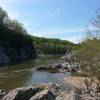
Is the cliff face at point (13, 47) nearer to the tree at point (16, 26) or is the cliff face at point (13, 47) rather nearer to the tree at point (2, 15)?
the tree at point (16, 26)

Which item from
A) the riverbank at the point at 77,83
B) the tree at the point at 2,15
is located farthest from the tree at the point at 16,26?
the riverbank at the point at 77,83

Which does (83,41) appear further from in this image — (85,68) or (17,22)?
(17,22)

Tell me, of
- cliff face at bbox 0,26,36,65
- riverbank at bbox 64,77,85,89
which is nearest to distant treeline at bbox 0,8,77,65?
cliff face at bbox 0,26,36,65

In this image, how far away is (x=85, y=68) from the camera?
42125 millimetres

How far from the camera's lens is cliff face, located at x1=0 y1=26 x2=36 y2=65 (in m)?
115

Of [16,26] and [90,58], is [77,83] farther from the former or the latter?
[16,26]

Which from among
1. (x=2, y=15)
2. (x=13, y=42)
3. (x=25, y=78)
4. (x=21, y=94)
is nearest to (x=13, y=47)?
(x=13, y=42)

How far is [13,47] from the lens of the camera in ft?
416

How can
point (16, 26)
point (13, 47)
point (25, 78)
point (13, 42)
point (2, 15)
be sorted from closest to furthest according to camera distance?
point (25, 78) → point (13, 47) → point (13, 42) → point (2, 15) → point (16, 26)

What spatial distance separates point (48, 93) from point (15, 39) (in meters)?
112

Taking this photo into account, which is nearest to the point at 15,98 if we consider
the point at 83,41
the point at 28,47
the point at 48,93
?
the point at 48,93

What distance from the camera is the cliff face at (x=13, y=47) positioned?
11497cm

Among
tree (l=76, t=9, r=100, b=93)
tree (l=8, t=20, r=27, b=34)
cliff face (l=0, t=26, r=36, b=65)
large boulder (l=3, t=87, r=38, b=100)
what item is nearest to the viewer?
large boulder (l=3, t=87, r=38, b=100)

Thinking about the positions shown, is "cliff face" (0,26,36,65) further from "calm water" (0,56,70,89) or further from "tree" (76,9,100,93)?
"tree" (76,9,100,93)
